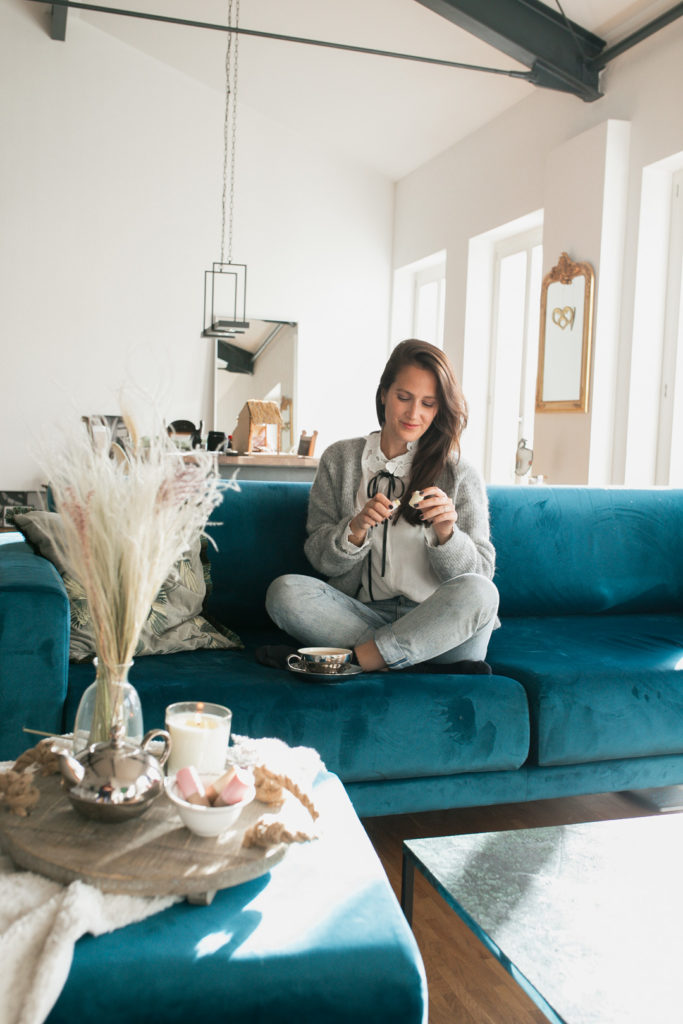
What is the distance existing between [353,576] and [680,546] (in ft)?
3.98

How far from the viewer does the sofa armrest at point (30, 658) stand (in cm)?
168

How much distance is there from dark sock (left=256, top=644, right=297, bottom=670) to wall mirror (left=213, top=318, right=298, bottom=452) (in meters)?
5.45

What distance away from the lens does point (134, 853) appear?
0.99 metres

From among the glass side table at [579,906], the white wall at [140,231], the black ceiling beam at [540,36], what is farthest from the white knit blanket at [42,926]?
the white wall at [140,231]

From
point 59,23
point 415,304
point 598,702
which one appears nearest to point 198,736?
point 598,702

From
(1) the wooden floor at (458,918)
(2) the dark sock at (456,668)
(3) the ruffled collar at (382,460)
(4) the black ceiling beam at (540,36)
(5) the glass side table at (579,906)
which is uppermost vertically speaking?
(4) the black ceiling beam at (540,36)

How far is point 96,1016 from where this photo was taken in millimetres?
894

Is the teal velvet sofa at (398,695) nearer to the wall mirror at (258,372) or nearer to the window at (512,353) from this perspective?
the window at (512,353)

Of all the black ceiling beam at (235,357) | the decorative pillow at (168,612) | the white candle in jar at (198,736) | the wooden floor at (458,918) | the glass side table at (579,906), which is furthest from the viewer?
the black ceiling beam at (235,357)

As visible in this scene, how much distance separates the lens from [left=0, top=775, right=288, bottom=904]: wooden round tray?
3.14 ft

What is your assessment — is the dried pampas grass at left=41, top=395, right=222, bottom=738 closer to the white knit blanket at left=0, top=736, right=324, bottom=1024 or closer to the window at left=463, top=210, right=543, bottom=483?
the white knit blanket at left=0, top=736, right=324, bottom=1024

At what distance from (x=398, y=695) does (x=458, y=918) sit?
0.46 meters

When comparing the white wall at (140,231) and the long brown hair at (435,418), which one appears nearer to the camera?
the long brown hair at (435,418)

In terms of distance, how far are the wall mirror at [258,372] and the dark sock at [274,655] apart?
215 inches
